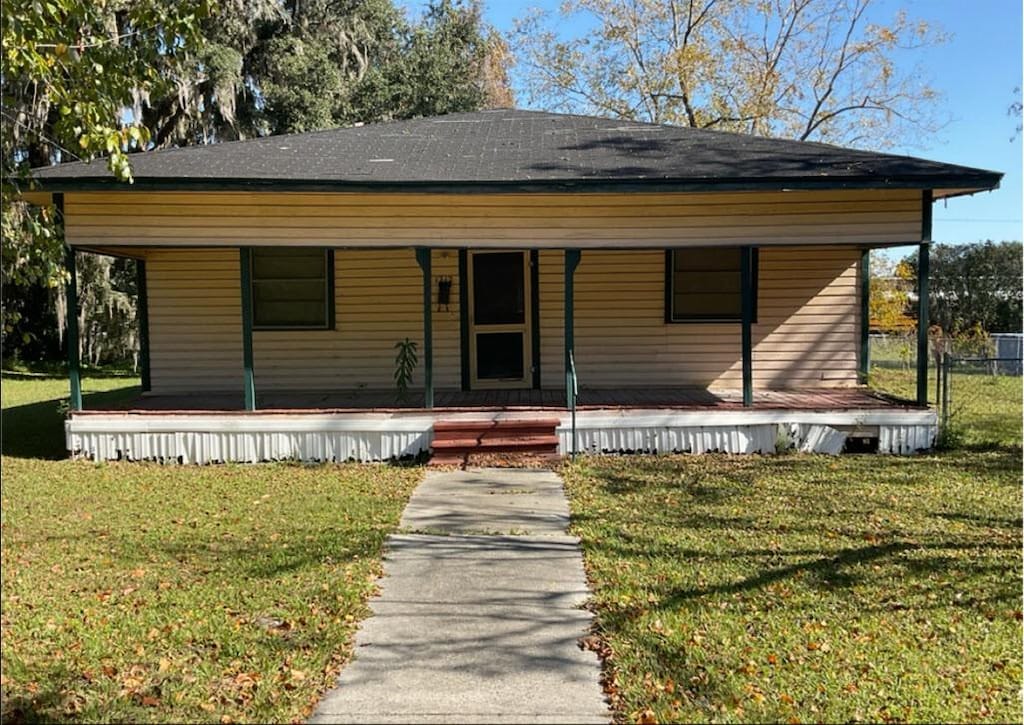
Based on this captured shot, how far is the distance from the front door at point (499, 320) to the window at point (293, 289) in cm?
201

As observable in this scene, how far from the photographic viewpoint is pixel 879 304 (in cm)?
2586

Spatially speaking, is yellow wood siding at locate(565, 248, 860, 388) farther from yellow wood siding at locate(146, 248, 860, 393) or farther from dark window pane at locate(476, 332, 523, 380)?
dark window pane at locate(476, 332, 523, 380)

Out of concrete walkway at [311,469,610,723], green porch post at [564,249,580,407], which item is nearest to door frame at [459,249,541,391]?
green porch post at [564,249,580,407]

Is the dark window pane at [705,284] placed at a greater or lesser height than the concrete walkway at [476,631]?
greater

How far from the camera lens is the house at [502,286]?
352 inches

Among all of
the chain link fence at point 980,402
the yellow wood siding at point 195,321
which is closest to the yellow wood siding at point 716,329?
the chain link fence at point 980,402

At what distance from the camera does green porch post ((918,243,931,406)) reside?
29.8 ft

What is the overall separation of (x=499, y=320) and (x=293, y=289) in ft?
9.48

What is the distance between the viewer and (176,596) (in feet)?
15.1

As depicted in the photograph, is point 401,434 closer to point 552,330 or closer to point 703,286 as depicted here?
point 552,330

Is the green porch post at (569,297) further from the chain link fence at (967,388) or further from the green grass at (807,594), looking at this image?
the chain link fence at (967,388)

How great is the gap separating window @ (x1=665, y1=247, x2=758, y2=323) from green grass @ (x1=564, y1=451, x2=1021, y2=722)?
3.54 m

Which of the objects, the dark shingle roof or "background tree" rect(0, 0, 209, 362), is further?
the dark shingle roof

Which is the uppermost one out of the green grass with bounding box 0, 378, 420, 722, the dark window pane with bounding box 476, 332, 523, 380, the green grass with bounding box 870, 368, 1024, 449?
the dark window pane with bounding box 476, 332, 523, 380
